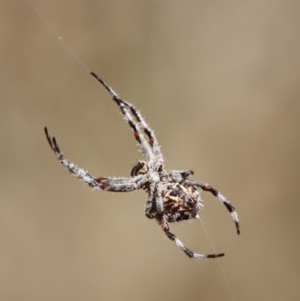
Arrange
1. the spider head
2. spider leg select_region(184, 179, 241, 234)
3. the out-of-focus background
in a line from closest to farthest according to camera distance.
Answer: spider leg select_region(184, 179, 241, 234) < the spider head < the out-of-focus background

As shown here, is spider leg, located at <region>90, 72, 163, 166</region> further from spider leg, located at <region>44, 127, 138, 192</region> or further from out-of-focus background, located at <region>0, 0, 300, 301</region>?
out-of-focus background, located at <region>0, 0, 300, 301</region>

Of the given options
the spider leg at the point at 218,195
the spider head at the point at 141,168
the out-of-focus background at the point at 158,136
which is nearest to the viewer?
the spider leg at the point at 218,195

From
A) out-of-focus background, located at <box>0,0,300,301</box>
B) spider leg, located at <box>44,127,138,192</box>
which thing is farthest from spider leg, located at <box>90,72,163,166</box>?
out-of-focus background, located at <box>0,0,300,301</box>

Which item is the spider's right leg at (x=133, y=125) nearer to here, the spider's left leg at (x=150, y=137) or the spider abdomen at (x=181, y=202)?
the spider's left leg at (x=150, y=137)

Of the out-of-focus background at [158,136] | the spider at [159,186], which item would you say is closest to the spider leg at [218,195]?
the spider at [159,186]

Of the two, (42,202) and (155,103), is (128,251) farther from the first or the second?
(155,103)

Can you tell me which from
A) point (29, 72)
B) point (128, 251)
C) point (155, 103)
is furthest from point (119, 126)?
point (128, 251)
